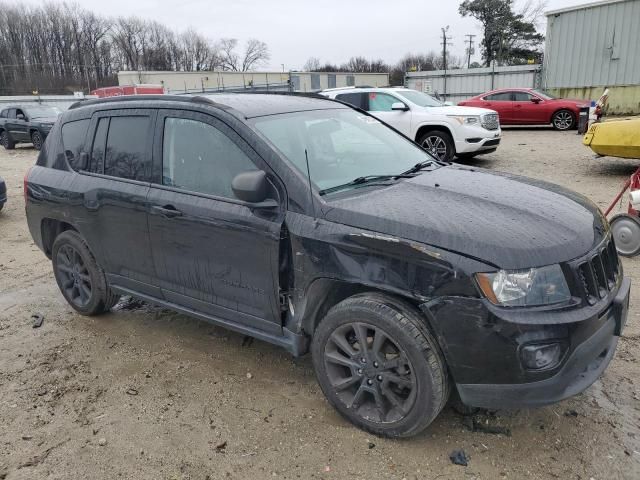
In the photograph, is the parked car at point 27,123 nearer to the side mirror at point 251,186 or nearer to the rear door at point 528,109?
the rear door at point 528,109

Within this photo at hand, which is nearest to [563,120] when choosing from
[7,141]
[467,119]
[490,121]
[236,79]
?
[490,121]

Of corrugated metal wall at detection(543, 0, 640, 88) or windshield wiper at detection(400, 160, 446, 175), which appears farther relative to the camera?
corrugated metal wall at detection(543, 0, 640, 88)

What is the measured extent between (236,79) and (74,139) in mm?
57214

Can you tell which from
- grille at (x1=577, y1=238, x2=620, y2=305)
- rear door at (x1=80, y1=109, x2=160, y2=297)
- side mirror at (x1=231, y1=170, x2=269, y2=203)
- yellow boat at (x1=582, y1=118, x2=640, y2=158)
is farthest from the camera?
yellow boat at (x1=582, y1=118, x2=640, y2=158)

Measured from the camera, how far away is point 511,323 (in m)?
2.31

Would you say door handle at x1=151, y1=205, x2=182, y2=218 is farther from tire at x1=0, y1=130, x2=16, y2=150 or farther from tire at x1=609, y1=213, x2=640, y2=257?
tire at x1=0, y1=130, x2=16, y2=150

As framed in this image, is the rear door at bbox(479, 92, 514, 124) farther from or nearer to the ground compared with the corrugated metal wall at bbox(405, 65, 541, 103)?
nearer to the ground

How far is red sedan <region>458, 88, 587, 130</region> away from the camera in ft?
56.7

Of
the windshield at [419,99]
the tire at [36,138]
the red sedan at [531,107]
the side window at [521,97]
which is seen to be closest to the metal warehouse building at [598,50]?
the red sedan at [531,107]

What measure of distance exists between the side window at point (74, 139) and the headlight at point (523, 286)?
3376 millimetres

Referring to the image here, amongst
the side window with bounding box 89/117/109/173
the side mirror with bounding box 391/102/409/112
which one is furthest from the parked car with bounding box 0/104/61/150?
the side window with bounding box 89/117/109/173

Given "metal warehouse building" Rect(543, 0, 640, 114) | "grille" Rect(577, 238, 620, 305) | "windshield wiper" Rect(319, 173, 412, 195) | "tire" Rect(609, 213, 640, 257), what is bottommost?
"tire" Rect(609, 213, 640, 257)

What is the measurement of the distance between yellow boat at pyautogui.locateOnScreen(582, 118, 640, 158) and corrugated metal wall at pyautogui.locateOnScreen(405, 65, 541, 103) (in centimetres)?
1978

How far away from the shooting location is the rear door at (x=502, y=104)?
18.1 m
